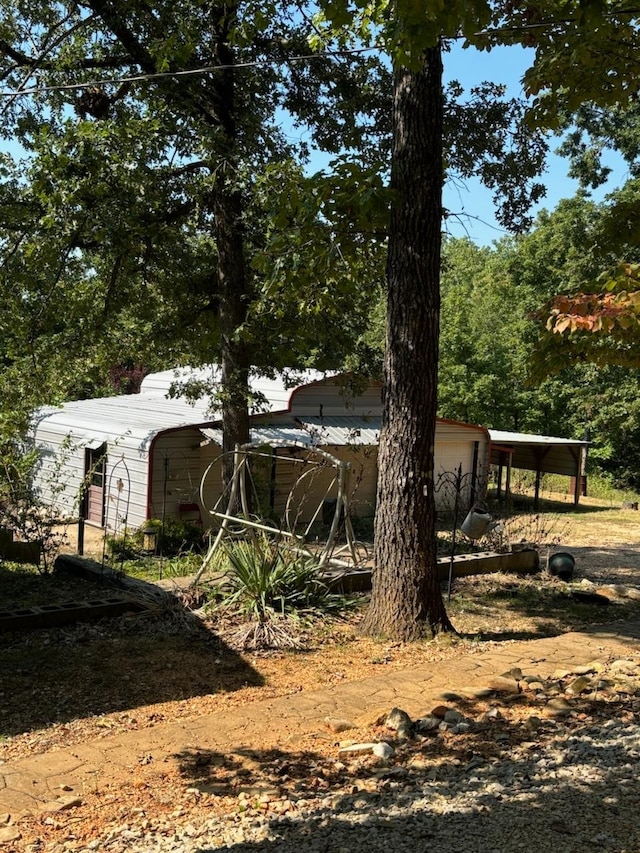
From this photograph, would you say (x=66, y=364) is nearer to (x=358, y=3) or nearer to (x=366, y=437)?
(x=366, y=437)

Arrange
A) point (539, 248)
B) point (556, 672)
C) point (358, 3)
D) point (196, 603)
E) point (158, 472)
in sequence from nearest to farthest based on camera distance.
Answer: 1. point (358, 3)
2. point (556, 672)
3. point (196, 603)
4. point (158, 472)
5. point (539, 248)

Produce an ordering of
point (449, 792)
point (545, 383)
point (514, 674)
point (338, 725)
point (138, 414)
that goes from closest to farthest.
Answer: point (449, 792) → point (338, 725) → point (514, 674) → point (138, 414) → point (545, 383)

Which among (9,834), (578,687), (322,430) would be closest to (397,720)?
(578,687)

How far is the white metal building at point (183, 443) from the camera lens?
15.6 m

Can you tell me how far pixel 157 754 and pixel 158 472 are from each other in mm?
11564

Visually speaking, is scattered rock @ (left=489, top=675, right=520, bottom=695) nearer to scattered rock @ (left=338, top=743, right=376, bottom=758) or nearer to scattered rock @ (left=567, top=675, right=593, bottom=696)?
scattered rock @ (left=567, top=675, right=593, bottom=696)

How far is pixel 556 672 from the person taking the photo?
594 centimetres

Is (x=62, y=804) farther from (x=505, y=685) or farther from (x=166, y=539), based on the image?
(x=166, y=539)

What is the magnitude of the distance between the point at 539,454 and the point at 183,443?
12.6 meters

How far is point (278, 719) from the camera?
508 centimetres

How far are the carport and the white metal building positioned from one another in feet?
3.31

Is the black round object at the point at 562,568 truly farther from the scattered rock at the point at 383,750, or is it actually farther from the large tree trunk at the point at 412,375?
the scattered rock at the point at 383,750

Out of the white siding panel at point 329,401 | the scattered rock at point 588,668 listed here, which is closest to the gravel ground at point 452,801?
the scattered rock at point 588,668

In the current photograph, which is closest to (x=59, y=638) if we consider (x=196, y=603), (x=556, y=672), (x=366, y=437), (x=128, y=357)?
(x=196, y=603)
